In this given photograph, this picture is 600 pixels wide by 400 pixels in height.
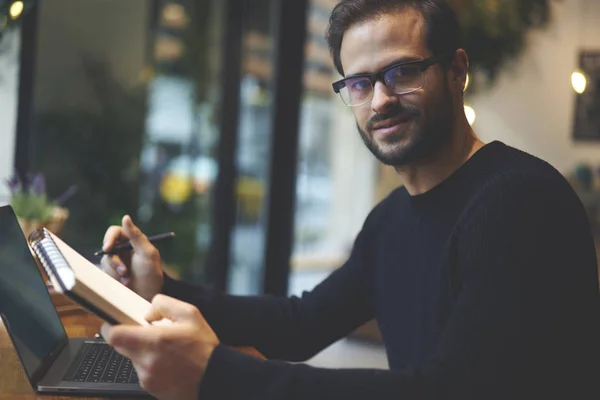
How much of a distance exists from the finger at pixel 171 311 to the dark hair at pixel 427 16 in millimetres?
696

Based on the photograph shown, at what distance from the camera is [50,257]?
0.80 m

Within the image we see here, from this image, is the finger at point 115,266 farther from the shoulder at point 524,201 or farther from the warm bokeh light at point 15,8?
the warm bokeh light at point 15,8

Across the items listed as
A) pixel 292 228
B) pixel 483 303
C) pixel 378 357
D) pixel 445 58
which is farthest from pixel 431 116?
pixel 292 228

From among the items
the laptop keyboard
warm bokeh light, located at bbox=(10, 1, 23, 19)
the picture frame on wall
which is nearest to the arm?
the laptop keyboard

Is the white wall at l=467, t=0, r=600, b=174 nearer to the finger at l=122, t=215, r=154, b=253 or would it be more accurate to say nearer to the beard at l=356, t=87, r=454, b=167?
the beard at l=356, t=87, r=454, b=167

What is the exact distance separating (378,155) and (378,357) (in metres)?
1.51

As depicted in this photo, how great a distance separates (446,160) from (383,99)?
0.17m

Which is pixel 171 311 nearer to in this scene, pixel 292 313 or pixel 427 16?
pixel 292 313

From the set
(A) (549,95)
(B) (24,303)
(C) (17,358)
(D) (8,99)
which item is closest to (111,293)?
(B) (24,303)

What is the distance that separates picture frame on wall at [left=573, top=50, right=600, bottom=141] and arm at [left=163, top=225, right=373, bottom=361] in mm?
1719

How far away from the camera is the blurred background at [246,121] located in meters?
2.82

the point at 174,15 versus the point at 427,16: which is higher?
the point at 174,15

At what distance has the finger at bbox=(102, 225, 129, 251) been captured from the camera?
1276mm

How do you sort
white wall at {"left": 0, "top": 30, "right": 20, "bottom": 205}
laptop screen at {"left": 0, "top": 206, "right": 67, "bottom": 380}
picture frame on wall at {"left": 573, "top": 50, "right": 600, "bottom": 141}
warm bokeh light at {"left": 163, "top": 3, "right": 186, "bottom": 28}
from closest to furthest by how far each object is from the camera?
1. laptop screen at {"left": 0, "top": 206, "right": 67, "bottom": 380}
2. white wall at {"left": 0, "top": 30, "right": 20, "bottom": 205}
3. picture frame on wall at {"left": 573, "top": 50, "right": 600, "bottom": 141}
4. warm bokeh light at {"left": 163, "top": 3, "right": 186, "bottom": 28}
